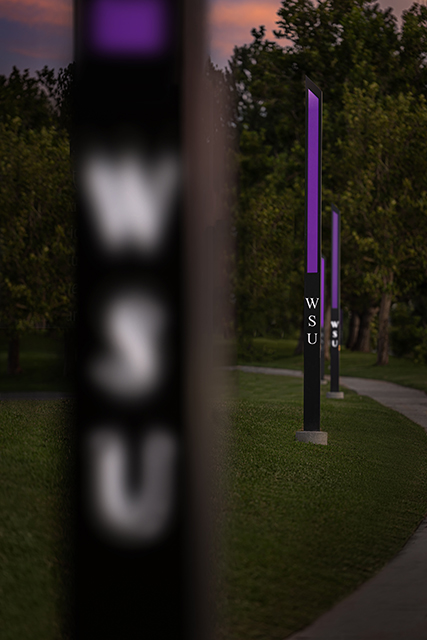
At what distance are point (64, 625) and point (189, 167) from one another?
10.6ft

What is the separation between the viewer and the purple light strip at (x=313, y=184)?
46.3 feet

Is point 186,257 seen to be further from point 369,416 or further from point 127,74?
point 369,416

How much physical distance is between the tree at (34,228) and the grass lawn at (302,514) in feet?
66.8

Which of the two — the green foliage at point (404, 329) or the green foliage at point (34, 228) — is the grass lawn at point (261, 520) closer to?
the green foliage at point (34, 228)

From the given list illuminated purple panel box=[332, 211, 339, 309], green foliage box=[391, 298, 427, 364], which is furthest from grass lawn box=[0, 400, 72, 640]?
green foliage box=[391, 298, 427, 364]

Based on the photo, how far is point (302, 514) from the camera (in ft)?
31.1

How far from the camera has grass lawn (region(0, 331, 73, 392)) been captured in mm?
39250

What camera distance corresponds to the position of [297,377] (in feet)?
131

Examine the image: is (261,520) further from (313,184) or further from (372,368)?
(372,368)

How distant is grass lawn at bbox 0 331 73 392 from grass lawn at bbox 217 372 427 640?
22.6m

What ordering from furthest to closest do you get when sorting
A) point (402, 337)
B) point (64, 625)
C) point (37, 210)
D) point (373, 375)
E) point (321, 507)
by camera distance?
1. point (402, 337)
2. point (373, 375)
3. point (37, 210)
4. point (321, 507)
5. point (64, 625)

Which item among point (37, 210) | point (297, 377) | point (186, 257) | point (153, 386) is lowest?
point (297, 377)

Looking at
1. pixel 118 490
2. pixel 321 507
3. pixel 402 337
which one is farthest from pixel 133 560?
pixel 402 337

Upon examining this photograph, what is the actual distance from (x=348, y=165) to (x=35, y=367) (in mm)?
16980
